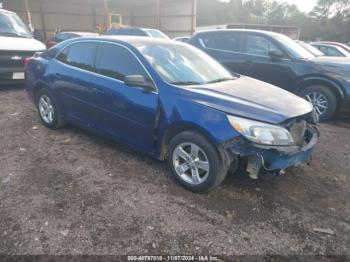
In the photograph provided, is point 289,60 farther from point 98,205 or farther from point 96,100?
point 98,205

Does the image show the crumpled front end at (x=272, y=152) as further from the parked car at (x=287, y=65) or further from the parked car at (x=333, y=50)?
the parked car at (x=333, y=50)

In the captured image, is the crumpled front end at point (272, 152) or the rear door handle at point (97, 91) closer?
the crumpled front end at point (272, 152)

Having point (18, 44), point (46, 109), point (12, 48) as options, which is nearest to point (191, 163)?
point (46, 109)

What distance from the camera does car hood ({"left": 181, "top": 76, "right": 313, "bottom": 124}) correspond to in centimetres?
304

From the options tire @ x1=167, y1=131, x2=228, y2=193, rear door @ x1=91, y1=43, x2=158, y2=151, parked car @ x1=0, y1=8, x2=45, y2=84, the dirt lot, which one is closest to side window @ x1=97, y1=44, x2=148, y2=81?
rear door @ x1=91, y1=43, x2=158, y2=151

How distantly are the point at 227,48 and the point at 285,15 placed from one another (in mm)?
57848

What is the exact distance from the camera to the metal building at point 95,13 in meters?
24.5

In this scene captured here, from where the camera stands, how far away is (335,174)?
4016 millimetres

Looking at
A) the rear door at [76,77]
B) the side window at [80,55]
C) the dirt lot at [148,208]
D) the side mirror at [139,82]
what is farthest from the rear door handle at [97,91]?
the dirt lot at [148,208]

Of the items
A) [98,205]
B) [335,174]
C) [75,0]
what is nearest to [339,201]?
[335,174]

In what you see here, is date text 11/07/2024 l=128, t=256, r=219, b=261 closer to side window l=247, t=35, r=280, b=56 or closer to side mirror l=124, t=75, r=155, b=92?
side mirror l=124, t=75, r=155, b=92

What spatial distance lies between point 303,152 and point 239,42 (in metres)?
4.67

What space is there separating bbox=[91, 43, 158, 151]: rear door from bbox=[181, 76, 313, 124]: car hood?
0.55 meters

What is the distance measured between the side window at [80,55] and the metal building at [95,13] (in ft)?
65.3
